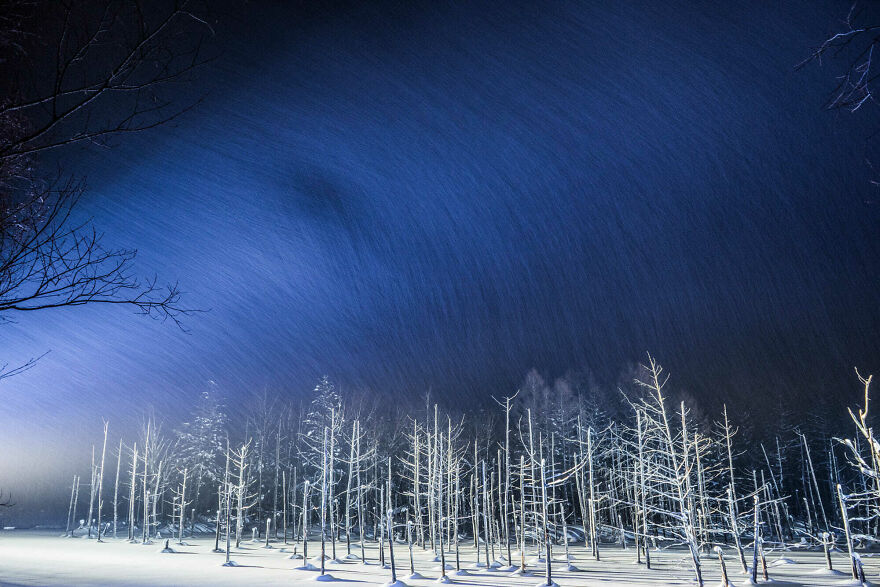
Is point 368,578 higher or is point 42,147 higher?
point 42,147

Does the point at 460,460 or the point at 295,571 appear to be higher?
the point at 460,460

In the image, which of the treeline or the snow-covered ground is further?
the treeline

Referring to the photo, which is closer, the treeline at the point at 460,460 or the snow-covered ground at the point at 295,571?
the snow-covered ground at the point at 295,571

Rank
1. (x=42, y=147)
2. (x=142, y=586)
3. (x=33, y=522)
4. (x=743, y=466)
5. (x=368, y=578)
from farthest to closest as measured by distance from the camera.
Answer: (x=33, y=522), (x=743, y=466), (x=368, y=578), (x=142, y=586), (x=42, y=147)

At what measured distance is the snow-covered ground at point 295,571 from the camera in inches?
717

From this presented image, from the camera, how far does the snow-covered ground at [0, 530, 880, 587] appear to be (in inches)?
717

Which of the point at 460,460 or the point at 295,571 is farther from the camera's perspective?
the point at 460,460

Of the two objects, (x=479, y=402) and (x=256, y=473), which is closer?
(x=256, y=473)

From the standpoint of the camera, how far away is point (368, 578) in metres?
20.1

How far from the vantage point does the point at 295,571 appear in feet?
72.2

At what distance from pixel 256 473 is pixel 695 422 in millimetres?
40423

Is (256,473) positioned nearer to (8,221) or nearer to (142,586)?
(142,586)

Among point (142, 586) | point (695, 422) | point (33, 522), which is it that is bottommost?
point (33, 522)

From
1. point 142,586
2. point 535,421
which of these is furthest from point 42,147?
point 535,421
